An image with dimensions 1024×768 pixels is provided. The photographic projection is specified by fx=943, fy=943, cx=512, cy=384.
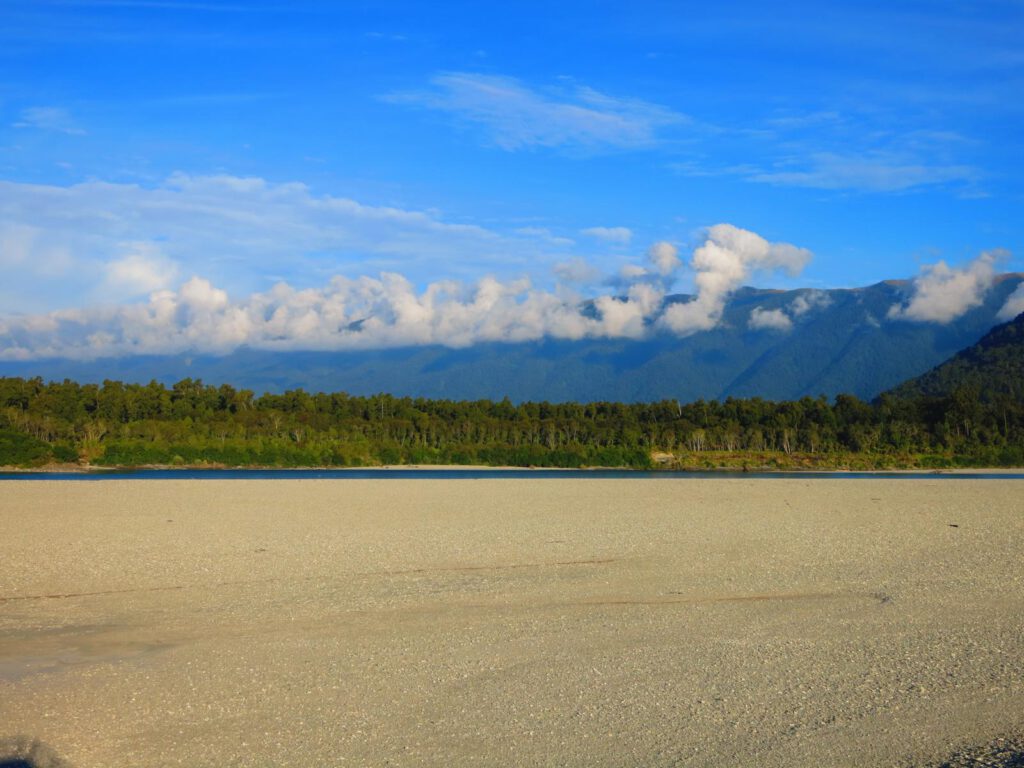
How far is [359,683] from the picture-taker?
832 centimetres

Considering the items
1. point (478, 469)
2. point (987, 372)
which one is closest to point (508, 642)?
point (478, 469)

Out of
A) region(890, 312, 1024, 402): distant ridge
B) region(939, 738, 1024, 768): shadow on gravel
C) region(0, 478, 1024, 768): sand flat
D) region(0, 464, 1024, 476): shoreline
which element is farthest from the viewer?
region(890, 312, 1024, 402): distant ridge

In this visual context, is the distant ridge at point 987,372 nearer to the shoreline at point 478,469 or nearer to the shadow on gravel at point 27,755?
the shoreline at point 478,469

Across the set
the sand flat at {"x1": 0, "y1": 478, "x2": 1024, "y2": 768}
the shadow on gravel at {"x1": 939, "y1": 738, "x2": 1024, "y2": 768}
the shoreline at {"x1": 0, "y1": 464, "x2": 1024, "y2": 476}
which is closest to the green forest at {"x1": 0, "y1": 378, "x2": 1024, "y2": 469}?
the shoreline at {"x1": 0, "y1": 464, "x2": 1024, "y2": 476}

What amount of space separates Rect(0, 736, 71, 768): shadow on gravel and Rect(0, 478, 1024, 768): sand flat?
0.35 ft

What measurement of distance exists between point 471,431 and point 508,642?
7386 cm

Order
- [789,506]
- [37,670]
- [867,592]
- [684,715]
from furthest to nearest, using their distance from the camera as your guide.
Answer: [789,506], [867,592], [37,670], [684,715]

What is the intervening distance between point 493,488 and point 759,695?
24.4 metres

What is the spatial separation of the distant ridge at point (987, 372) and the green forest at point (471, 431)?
20.3ft

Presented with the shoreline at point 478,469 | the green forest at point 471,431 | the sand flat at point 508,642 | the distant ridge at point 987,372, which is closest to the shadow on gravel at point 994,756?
the sand flat at point 508,642

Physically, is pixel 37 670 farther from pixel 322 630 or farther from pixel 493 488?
pixel 493 488

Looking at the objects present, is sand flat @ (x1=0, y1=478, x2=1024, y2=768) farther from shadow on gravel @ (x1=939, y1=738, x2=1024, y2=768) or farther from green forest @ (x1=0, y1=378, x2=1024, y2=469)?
green forest @ (x1=0, y1=378, x2=1024, y2=469)

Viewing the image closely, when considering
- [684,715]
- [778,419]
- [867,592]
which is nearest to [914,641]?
[867,592]

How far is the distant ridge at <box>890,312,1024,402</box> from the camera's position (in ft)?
334
